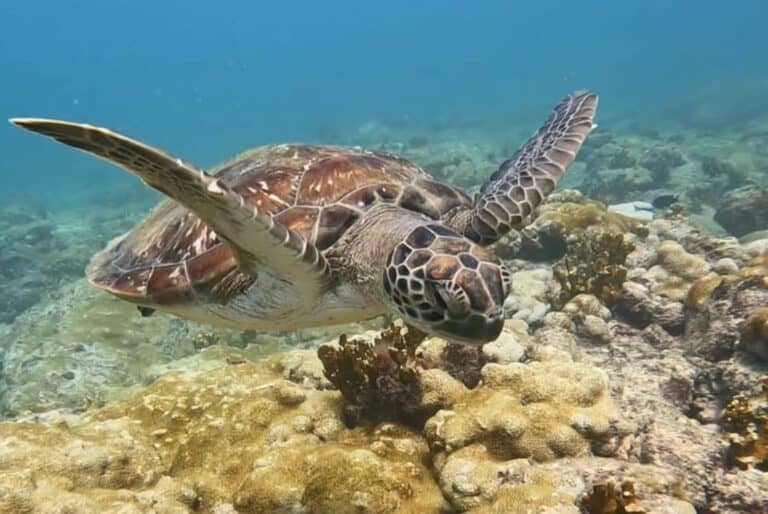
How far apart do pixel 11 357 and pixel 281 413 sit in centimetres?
529

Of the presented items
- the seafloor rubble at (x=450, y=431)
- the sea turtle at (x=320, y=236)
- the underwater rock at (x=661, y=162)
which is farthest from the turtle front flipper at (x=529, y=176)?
the underwater rock at (x=661, y=162)

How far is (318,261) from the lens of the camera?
3045 mm

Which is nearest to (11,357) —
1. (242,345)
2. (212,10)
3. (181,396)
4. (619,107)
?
(242,345)

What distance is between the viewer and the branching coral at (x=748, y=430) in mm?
2771

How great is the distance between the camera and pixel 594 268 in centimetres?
565

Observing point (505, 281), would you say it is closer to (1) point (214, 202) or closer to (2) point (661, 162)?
(1) point (214, 202)

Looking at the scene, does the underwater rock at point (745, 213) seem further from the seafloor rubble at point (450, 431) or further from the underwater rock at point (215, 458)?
the underwater rock at point (215, 458)

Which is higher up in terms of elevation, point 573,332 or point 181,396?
point 573,332

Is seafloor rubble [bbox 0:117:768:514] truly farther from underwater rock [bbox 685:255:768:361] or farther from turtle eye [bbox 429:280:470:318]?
turtle eye [bbox 429:280:470:318]

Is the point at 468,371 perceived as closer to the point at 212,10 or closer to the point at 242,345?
the point at 242,345

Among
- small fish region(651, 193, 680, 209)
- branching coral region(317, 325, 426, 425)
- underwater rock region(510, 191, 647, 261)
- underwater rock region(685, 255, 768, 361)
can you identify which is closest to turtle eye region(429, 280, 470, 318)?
branching coral region(317, 325, 426, 425)

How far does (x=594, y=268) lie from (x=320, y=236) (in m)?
3.29

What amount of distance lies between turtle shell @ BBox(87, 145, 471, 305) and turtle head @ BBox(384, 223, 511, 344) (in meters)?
0.79

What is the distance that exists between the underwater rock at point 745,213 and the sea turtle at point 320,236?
750 cm
